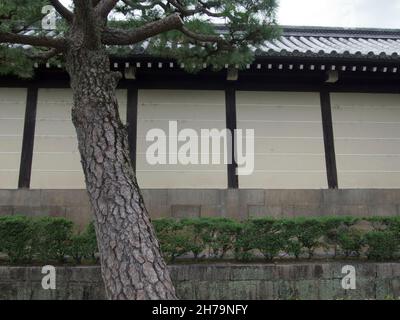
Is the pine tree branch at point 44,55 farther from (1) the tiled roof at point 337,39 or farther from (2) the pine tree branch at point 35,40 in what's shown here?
(1) the tiled roof at point 337,39

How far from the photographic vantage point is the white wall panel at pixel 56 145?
8.52 meters

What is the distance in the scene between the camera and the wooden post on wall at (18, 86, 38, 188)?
27.7 ft

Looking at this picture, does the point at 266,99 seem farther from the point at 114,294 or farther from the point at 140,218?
the point at 114,294

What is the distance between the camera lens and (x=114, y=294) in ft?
12.2

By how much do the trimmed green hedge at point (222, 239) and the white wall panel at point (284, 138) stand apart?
69.1 inches

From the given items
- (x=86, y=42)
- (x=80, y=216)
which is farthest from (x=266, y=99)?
(x=86, y=42)

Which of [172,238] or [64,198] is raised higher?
[64,198]

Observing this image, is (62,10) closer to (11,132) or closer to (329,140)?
(11,132)

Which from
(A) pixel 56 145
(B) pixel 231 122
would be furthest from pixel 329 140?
(A) pixel 56 145

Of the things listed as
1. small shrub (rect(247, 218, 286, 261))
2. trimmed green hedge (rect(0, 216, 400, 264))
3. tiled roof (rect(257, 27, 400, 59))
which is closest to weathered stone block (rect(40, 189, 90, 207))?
trimmed green hedge (rect(0, 216, 400, 264))

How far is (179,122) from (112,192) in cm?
487

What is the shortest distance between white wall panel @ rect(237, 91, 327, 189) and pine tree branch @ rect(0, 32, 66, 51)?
15.3 feet

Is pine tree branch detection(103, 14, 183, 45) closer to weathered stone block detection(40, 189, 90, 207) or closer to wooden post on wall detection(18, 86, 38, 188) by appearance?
weathered stone block detection(40, 189, 90, 207)

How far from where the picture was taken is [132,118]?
876 centimetres
